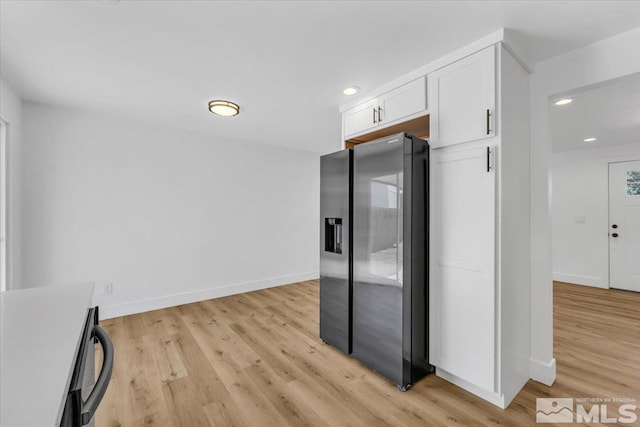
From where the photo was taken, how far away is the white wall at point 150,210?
10.1 ft

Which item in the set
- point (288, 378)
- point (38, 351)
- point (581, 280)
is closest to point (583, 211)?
point (581, 280)

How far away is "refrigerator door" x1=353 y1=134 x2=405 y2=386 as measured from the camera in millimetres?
2045

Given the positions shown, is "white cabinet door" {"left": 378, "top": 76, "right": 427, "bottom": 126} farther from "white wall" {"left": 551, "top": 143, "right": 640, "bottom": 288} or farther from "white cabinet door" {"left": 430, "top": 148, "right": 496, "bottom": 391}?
"white wall" {"left": 551, "top": 143, "right": 640, "bottom": 288}

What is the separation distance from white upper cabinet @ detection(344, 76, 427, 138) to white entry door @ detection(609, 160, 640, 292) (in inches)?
190

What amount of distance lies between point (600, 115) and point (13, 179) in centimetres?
638

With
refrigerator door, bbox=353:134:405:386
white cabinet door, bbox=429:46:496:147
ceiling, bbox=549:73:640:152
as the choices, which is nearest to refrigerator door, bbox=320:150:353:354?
refrigerator door, bbox=353:134:405:386

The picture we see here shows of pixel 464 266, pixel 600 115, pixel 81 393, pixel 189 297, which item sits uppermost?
pixel 600 115

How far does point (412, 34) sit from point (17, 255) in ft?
13.6

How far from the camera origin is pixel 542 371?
2.07 m

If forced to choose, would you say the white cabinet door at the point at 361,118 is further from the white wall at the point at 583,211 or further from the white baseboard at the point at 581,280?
the white baseboard at the point at 581,280

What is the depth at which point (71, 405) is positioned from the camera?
2.15 feet

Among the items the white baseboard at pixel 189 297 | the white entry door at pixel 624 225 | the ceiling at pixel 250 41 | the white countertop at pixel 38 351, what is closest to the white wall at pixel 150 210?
the white baseboard at pixel 189 297

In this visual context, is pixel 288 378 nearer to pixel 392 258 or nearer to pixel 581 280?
pixel 392 258

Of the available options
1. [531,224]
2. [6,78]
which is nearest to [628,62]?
[531,224]
